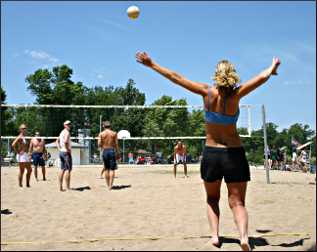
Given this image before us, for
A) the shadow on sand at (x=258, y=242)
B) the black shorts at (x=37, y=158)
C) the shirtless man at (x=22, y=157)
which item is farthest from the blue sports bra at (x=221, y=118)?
the black shorts at (x=37, y=158)

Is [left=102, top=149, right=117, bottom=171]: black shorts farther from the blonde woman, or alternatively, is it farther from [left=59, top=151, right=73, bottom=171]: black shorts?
the blonde woman

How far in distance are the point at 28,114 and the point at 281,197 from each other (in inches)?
1300

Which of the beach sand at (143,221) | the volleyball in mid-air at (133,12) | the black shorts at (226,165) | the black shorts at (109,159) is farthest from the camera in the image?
the black shorts at (109,159)

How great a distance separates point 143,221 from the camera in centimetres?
503

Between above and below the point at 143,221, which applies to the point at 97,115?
above

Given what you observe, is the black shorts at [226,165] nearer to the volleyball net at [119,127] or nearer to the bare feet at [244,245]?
the bare feet at [244,245]

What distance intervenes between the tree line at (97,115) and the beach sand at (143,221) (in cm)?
2160

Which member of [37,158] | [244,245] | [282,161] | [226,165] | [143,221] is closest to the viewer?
[244,245]

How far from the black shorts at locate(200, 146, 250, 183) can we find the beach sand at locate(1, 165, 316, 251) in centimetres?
59

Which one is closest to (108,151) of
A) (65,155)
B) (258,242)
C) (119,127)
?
(65,155)

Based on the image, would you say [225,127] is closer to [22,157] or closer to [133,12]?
[133,12]

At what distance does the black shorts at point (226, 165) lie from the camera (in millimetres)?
3555

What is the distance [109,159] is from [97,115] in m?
24.7

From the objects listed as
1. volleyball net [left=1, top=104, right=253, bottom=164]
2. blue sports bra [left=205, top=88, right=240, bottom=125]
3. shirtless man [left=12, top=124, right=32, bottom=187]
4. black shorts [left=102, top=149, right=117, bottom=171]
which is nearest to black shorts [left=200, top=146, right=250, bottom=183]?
blue sports bra [left=205, top=88, right=240, bottom=125]
